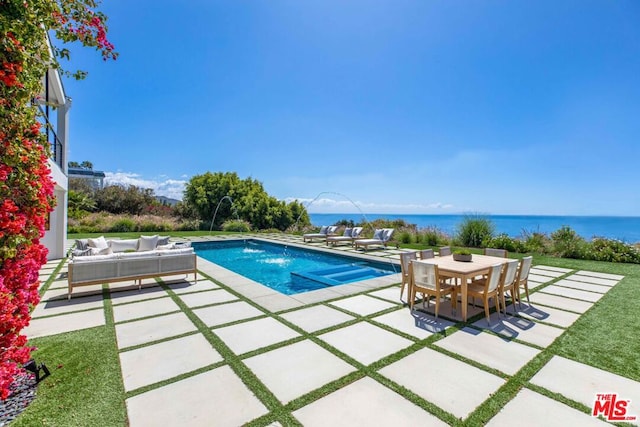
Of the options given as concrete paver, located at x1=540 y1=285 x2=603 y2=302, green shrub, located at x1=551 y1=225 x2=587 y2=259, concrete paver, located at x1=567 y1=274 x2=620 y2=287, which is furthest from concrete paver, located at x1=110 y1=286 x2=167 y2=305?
green shrub, located at x1=551 y1=225 x2=587 y2=259

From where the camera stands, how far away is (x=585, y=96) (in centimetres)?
925

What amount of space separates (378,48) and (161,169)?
1052 inches

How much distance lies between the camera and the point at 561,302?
14.4 ft

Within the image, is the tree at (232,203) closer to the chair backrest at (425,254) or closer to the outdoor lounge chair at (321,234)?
the outdoor lounge chair at (321,234)

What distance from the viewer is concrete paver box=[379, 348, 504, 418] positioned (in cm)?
203

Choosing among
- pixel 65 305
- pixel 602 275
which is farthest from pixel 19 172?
pixel 602 275

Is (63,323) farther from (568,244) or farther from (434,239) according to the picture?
(568,244)

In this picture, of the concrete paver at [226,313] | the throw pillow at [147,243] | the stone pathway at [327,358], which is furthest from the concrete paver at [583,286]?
the throw pillow at [147,243]

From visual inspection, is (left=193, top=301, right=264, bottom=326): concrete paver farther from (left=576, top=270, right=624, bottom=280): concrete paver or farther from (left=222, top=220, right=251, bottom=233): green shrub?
(left=222, top=220, right=251, bottom=233): green shrub

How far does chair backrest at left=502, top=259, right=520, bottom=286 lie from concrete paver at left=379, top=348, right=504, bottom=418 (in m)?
1.83

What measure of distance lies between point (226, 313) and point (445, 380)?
9.58 ft

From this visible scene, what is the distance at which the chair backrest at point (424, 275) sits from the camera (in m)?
3.68

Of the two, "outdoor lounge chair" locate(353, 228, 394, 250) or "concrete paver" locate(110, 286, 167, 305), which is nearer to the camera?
"concrete paver" locate(110, 286, 167, 305)

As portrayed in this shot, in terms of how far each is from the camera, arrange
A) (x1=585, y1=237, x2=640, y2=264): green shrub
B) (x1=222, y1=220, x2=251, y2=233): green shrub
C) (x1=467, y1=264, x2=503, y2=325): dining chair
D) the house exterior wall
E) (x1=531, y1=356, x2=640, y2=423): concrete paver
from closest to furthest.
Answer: (x1=531, y1=356, x2=640, y2=423): concrete paver → (x1=467, y1=264, x2=503, y2=325): dining chair → the house exterior wall → (x1=585, y1=237, x2=640, y2=264): green shrub → (x1=222, y1=220, x2=251, y2=233): green shrub
